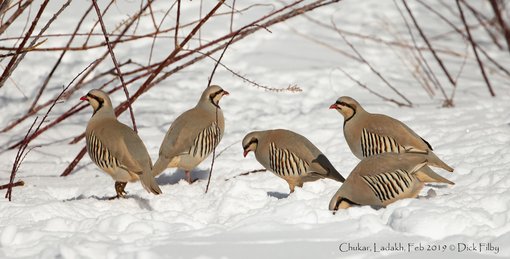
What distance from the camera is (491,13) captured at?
39.7ft

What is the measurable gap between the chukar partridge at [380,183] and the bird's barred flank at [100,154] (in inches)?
54.6

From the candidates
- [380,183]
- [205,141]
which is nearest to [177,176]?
[205,141]

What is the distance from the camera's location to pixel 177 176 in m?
6.08

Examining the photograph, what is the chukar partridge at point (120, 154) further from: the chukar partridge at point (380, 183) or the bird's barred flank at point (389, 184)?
the bird's barred flank at point (389, 184)

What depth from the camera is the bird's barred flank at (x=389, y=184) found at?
4723 mm

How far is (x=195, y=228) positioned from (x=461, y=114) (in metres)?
3.77

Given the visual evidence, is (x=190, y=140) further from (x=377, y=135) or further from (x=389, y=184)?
(x=389, y=184)

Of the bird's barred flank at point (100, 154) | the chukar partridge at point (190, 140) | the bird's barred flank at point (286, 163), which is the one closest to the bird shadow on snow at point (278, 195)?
the bird's barred flank at point (286, 163)

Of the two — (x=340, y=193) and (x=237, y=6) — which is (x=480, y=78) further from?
(x=340, y=193)

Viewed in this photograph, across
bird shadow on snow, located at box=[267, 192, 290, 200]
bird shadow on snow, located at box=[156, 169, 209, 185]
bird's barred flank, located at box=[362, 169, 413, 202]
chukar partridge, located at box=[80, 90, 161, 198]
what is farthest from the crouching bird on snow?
chukar partridge, located at box=[80, 90, 161, 198]

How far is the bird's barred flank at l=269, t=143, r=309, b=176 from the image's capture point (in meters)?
Answer: 5.29

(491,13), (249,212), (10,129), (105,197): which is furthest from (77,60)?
(491,13)

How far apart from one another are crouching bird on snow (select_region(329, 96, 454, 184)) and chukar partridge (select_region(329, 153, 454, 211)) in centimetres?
37

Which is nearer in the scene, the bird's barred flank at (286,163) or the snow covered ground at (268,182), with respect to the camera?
the snow covered ground at (268,182)
